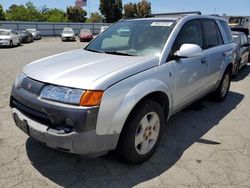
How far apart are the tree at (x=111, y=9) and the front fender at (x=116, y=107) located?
6740cm

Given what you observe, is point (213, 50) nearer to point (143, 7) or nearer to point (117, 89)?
point (117, 89)

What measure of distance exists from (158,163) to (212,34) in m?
2.86

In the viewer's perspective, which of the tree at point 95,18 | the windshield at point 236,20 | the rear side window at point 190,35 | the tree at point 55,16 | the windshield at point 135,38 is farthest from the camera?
the tree at point 95,18

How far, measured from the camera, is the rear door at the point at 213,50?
4.90 metres

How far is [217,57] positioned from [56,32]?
41055 mm

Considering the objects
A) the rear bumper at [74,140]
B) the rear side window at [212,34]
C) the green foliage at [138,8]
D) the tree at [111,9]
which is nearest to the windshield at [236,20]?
the rear side window at [212,34]

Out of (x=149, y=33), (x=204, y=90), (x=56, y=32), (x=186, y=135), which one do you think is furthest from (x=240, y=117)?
(x=56, y=32)

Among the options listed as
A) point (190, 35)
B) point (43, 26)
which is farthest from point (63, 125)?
point (43, 26)

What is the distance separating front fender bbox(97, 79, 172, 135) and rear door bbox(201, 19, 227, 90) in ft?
7.12

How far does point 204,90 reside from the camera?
494cm

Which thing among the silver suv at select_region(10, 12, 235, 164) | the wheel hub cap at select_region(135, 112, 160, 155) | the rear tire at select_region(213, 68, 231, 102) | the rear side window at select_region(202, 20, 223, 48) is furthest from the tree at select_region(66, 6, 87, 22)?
the wheel hub cap at select_region(135, 112, 160, 155)

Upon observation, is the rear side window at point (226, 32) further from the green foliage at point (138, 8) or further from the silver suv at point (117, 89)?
the green foliage at point (138, 8)

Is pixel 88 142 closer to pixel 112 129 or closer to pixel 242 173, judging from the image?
pixel 112 129

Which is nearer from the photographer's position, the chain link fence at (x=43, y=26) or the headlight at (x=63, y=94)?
the headlight at (x=63, y=94)
